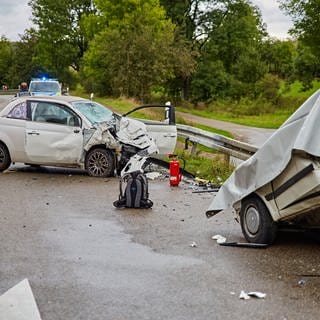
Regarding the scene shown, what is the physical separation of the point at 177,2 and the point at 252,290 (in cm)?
6030

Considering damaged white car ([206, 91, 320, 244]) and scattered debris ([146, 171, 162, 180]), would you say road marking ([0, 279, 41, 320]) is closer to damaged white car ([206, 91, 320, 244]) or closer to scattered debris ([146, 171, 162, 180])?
damaged white car ([206, 91, 320, 244])

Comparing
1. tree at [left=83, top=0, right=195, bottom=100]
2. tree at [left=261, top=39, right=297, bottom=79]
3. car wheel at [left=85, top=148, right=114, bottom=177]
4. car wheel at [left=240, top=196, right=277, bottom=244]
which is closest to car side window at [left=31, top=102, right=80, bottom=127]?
car wheel at [left=85, top=148, right=114, bottom=177]

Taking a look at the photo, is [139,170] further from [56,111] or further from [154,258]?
[56,111]

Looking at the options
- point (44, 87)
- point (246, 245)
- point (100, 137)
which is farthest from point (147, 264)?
point (44, 87)

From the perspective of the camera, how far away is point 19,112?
1311cm

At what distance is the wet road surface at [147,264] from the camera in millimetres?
4820

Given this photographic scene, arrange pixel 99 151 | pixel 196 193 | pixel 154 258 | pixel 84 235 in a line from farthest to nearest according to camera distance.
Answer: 1. pixel 99 151
2. pixel 196 193
3. pixel 84 235
4. pixel 154 258

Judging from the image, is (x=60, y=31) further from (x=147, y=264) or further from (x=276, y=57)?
(x=147, y=264)

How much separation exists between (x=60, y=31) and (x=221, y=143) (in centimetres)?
6593

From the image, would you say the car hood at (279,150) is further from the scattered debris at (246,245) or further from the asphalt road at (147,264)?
the asphalt road at (147,264)

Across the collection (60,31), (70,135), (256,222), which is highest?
(60,31)

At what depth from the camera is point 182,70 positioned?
46375 mm

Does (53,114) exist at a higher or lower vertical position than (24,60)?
lower

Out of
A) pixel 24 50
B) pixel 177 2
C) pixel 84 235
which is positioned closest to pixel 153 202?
pixel 84 235
